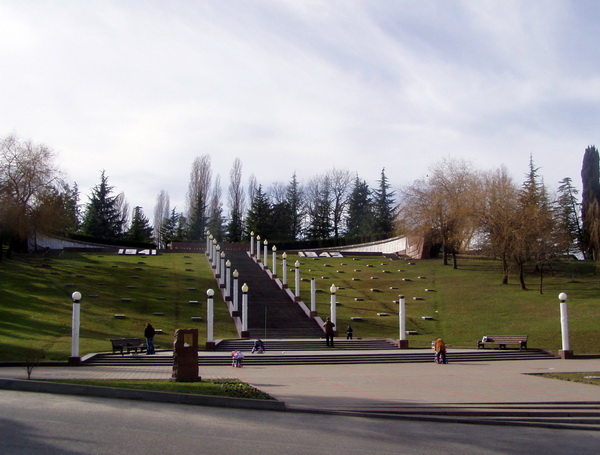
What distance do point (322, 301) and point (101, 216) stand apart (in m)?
43.9

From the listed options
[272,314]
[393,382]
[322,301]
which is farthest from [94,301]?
[393,382]

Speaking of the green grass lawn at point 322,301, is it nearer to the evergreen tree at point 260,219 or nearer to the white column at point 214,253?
the white column at point 214,253

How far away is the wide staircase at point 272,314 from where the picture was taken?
1224 inches

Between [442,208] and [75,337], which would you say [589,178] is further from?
[75,337]

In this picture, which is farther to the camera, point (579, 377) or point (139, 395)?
point (579, 377)

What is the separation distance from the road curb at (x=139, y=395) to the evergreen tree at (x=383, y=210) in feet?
217

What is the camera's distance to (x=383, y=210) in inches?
3194

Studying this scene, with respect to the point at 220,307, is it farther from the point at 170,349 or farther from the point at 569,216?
the point at 569,216

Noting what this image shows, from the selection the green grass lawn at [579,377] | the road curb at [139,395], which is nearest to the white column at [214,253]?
the green grass lawn at [579,377]

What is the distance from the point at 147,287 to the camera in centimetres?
4025

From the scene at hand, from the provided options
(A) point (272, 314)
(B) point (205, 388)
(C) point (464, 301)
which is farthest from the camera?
(C) point (464, 301)

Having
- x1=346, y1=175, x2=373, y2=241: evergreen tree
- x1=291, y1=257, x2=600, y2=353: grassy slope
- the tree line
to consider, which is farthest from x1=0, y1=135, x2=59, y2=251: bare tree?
x1=346, y1=175, x2=373, y2=241: evergreen tree

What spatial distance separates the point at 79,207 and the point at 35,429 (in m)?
70.9

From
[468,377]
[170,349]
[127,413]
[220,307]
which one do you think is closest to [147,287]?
[220,307]
